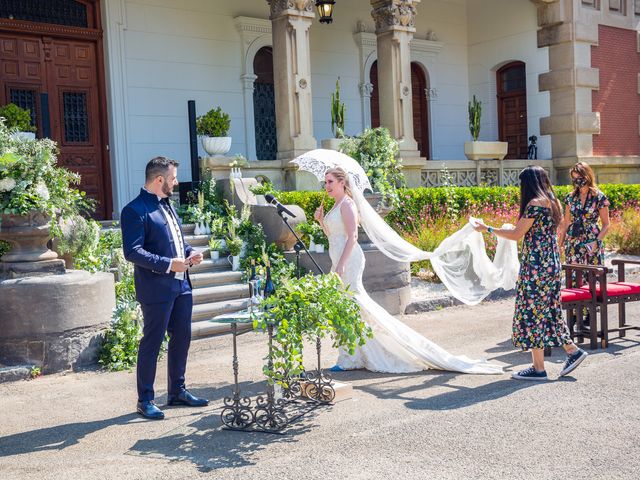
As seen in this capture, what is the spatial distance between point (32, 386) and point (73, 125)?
7940 millimetres

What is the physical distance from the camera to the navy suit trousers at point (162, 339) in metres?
6.04

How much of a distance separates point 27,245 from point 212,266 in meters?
3.13

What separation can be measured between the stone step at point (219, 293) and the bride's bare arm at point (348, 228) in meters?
3.08

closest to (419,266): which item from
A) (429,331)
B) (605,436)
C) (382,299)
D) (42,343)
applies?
(382,299)

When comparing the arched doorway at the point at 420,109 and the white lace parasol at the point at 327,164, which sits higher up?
the arched doorway at the point at 420,109

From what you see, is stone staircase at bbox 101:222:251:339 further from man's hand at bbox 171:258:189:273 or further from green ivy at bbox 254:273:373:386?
green ivy at bbox 254:273:373:386

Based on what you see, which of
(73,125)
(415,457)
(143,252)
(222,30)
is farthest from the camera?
(222,30)

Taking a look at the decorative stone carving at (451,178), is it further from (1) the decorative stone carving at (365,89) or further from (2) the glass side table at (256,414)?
(2) the glass side table at (256,414)

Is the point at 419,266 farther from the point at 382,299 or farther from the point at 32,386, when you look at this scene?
the point at 32,386

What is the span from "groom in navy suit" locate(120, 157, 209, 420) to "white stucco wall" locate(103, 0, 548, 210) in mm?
8365

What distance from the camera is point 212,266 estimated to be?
10.7m

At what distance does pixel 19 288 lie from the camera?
752 centimetres

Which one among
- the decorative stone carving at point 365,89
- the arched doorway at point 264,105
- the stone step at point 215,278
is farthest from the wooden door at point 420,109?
the stone step at point 215,278

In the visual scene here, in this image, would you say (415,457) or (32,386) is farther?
(32,386)
